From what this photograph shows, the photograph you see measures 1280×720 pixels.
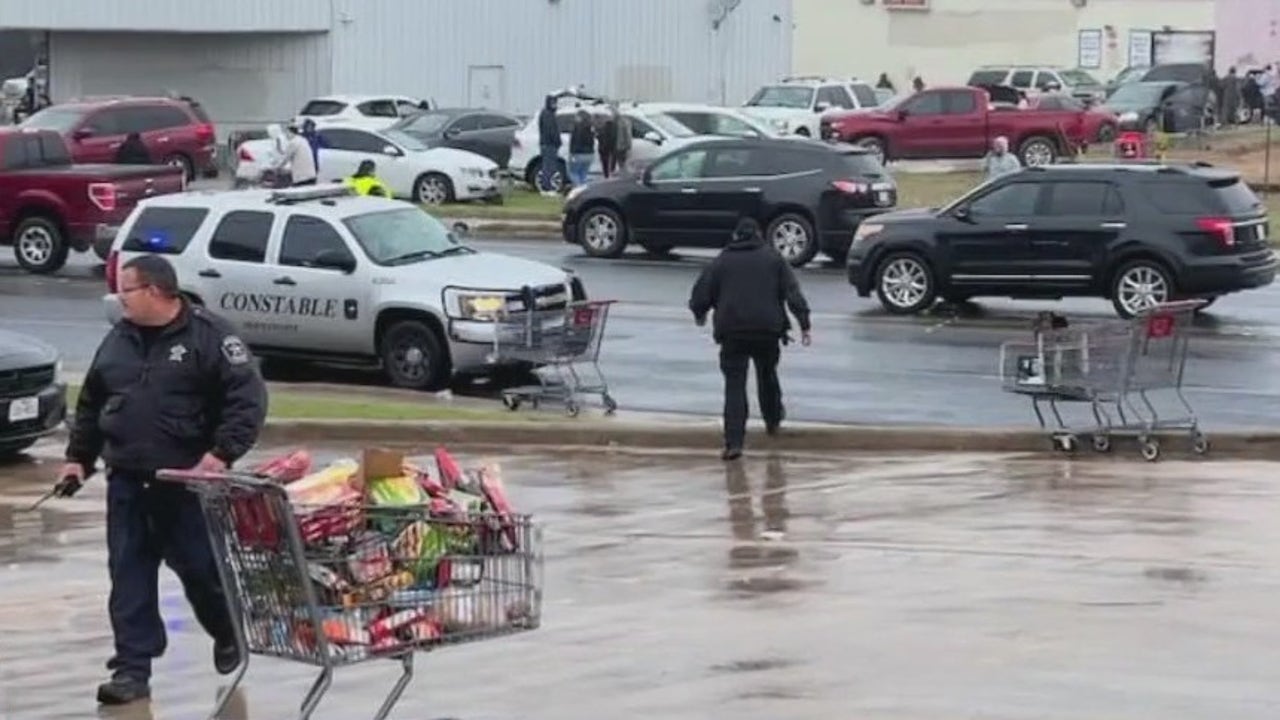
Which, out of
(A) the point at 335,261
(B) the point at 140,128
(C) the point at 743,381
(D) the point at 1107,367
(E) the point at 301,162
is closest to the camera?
(C) the point at 743,381

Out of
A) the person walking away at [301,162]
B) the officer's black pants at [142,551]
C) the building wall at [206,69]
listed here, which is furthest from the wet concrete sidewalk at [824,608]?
the building wall at [206,69]

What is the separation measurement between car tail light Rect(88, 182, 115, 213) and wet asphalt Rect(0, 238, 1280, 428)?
0.89m

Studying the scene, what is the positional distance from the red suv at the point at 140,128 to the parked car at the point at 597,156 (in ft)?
18.8

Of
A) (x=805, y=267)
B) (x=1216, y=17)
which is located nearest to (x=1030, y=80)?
(x=1216, y=17)

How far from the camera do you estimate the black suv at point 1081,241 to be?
26078 millimetres

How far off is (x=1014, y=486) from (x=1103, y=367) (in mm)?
2079

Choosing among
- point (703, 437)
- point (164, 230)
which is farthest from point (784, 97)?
point (703, 437)

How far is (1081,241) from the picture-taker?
1043 inches

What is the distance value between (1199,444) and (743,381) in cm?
304

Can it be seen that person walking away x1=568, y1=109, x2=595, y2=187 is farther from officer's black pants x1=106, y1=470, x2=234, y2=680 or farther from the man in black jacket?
officer's black pants x1=106, y1=470, x2=234, y2=680

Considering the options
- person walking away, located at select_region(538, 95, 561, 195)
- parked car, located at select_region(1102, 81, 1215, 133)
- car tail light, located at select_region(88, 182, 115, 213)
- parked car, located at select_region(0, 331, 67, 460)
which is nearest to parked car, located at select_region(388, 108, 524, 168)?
person walking away, located at select_region(538, 95, 561, 195)

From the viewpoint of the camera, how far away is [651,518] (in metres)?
14.5

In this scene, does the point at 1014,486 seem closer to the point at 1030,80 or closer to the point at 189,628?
the point at 189,628

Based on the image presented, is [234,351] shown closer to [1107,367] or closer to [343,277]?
[1107,367]
